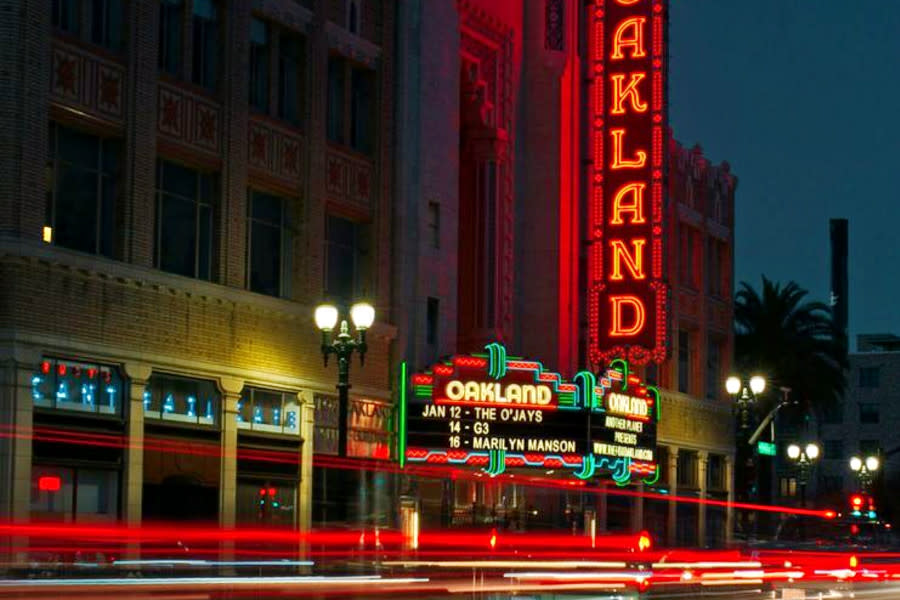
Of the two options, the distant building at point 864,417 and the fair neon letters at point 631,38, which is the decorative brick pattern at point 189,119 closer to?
the fair neon letters at point 631,38

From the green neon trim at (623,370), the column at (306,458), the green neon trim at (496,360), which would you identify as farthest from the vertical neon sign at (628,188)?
the column at (306,458)

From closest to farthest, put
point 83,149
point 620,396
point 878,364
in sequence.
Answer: point 83,149 → point 620,396 → point 878,364

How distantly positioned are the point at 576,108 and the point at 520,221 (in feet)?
13.6

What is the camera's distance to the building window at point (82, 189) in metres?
31.7

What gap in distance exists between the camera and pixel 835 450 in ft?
462

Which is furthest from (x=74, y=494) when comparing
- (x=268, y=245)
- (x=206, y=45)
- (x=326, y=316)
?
(x=206, y=45)

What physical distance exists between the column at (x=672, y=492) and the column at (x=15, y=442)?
3324cm

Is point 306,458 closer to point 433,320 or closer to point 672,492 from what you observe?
point 433,320

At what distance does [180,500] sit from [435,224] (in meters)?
12.5

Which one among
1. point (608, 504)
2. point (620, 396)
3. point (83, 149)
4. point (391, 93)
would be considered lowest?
point (608, 504)

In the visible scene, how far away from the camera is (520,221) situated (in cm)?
4991

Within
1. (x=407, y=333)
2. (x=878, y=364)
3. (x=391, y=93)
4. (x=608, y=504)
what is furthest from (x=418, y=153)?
(x=878, y=364)

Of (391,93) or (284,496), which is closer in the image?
(284,496)

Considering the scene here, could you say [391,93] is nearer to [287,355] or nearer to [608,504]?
[287,355]
